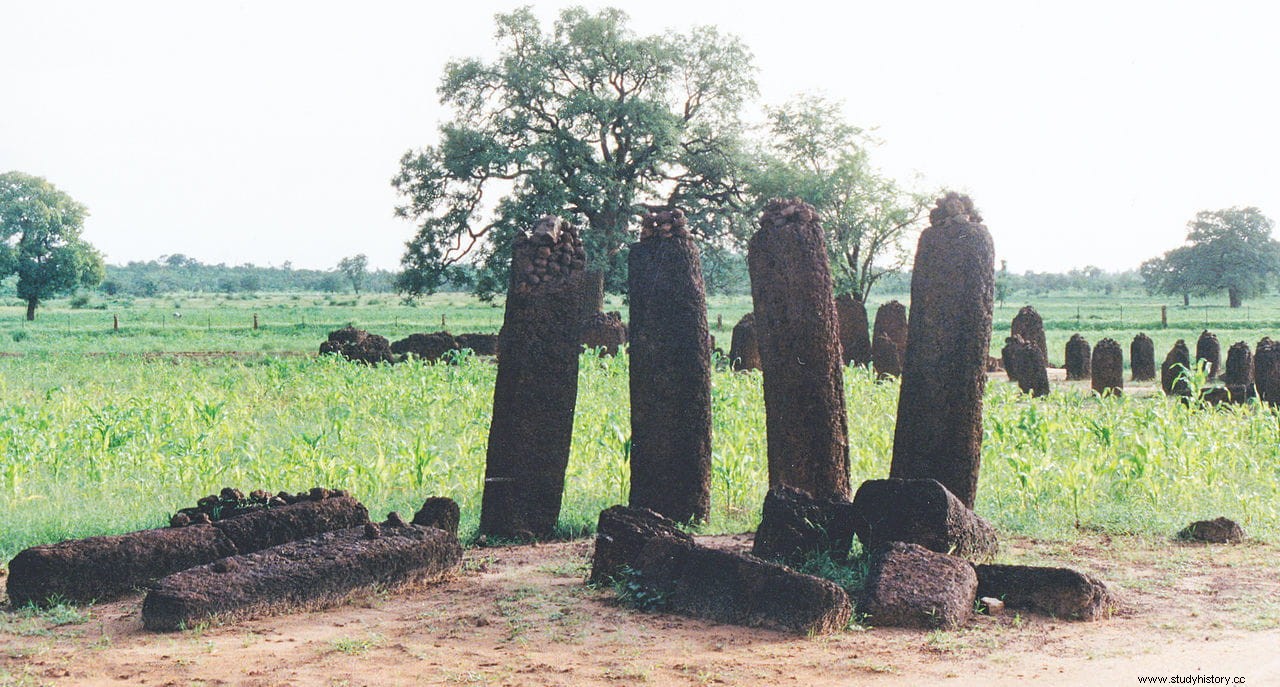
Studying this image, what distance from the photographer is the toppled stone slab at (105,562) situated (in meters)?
6.89

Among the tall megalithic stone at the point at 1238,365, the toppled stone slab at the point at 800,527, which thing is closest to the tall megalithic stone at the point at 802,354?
the toppled stone slab at the point at 800,527

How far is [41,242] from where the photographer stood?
57.6 meters

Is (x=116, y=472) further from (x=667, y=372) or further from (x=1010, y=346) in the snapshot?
(x=1010, y=346)

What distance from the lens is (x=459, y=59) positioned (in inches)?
1362

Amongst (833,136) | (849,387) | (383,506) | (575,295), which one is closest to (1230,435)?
(849,387)

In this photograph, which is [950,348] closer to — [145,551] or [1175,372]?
[145,551]

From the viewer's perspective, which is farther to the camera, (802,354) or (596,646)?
(802,354)

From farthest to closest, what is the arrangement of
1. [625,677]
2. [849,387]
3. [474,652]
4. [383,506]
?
[849,387]
[383,506]
[474,652]
[625,677]

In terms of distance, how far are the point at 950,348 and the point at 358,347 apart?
1846 centimetres

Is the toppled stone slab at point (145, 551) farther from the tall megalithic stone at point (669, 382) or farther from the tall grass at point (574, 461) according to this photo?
the tall megalithic stone at point (669, 382)

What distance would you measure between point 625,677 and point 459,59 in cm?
3144

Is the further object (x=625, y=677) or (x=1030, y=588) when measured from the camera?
(x=1030, y=588)

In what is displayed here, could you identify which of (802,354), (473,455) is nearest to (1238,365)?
(802,354)

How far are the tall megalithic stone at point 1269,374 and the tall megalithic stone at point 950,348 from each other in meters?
Answer: 10.2
